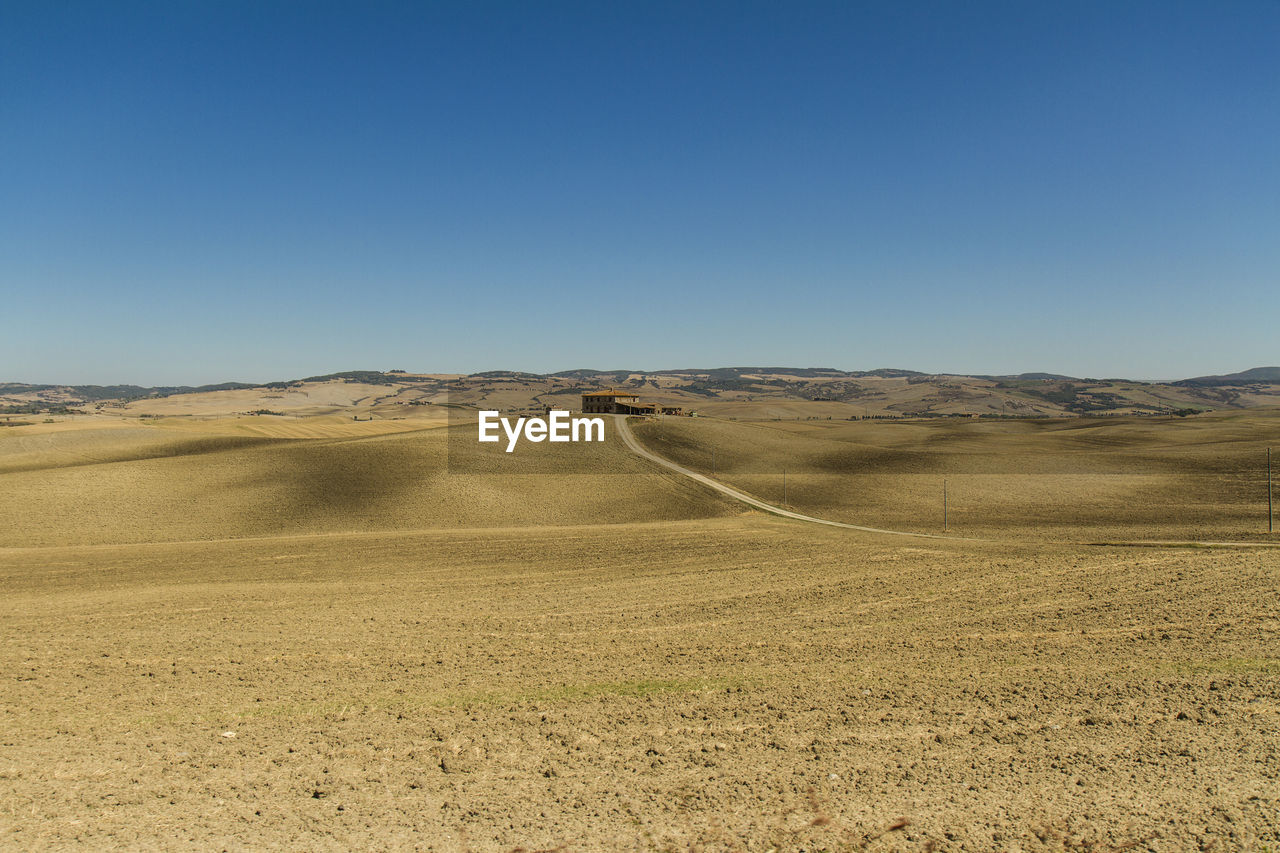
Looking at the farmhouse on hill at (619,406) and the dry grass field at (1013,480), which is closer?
the dry grass field at (1013,480)

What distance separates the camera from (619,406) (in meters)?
93.4

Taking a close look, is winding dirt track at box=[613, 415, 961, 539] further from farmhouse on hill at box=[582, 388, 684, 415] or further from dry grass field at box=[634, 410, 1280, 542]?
farmhouse on hill at box=[582, 388, 684, 415]

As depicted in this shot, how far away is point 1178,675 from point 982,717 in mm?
→ 4877

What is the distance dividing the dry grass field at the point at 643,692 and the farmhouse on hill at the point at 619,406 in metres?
56.5

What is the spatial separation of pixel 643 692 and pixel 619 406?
267ft

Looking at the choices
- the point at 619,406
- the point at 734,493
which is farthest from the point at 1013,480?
the point at 619,406

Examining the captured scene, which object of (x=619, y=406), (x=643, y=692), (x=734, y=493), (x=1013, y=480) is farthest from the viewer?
(x=619, y=406)

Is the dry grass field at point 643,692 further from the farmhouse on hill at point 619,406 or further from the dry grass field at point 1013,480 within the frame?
the farmhouse on hill at point 619,406

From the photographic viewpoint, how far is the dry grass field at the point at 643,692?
8594 mm

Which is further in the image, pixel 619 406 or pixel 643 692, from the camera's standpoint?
pixel 619 406

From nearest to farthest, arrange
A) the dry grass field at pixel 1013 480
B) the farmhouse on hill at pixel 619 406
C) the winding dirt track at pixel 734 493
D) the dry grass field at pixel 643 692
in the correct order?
the dry grass field at pixel 643 692, the winding dirt track at pixel 734 493, the dry grass field at pixel 1013 480, the farmhouse on hill at pixel 619 406

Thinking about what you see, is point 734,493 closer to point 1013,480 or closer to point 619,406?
point 1013,480

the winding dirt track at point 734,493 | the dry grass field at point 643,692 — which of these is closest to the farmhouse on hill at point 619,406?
the winding dirt track at point 734,493

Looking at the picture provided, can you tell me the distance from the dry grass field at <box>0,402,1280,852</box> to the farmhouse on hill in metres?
56.5
